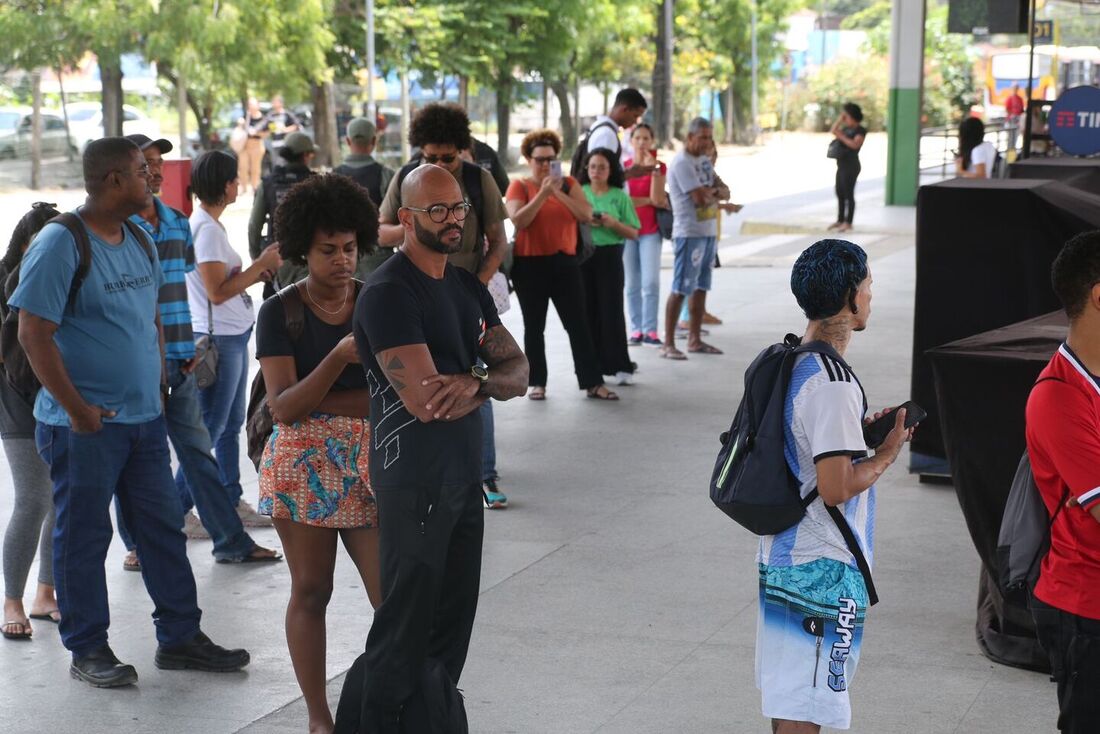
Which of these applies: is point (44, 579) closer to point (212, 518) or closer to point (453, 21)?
point (212, 518)

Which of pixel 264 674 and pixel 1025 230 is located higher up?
pixel 1025 230

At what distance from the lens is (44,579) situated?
6.11 m

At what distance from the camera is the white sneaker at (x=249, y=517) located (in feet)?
24.3

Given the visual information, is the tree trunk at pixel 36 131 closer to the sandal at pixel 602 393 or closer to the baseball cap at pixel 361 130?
the sandal at pixel 602 393

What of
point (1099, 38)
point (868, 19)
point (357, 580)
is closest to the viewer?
point (357, 580)

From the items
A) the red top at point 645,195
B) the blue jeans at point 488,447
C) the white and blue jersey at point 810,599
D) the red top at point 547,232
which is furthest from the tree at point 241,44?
the white and blue jersey at point 810,599

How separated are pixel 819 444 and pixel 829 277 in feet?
1.36

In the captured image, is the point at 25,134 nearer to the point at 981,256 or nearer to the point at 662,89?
the point at 662,89

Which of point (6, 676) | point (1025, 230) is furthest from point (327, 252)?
point (1025, 230)

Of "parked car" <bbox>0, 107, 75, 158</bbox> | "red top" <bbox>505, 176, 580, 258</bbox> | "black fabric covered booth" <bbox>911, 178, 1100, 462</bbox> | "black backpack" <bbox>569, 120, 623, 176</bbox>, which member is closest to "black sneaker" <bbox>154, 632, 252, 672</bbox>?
"black fabric covered booth" <bbox>911, 178, 1100, 462</bbox>

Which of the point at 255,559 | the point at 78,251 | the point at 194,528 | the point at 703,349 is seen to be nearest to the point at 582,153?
the point at 703,349

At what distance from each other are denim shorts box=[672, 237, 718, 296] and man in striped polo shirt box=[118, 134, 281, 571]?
5350mm

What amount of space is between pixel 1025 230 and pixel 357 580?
389cm

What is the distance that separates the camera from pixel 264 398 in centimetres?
485
